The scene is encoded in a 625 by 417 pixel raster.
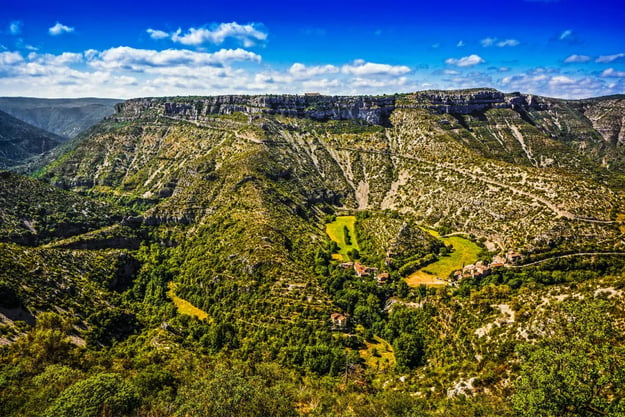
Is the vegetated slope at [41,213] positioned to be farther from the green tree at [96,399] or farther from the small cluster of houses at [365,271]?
the small cluster of houses at [365,271]

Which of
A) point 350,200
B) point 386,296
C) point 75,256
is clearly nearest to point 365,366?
point 386,296

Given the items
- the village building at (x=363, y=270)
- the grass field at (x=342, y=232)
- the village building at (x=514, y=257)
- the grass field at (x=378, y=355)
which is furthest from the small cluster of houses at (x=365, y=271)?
the village building at (x=514, y=257)

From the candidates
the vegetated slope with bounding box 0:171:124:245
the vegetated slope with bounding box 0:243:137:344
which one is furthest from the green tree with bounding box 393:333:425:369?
the vegetated slope with bounding box 0:171:124:245

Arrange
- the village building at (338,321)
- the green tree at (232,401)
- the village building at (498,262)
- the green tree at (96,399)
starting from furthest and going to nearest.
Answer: the village building at (498,262) → the village building at (338,321) → the green tree at (232,401) → the green tree at (96,399)

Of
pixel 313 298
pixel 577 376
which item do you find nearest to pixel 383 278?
pixel 313 298

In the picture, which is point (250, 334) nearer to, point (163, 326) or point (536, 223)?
point (163, 326)

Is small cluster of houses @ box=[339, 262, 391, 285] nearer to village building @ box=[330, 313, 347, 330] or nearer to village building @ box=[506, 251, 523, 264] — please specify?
village building @ box=[330, 313, 347, 330]
